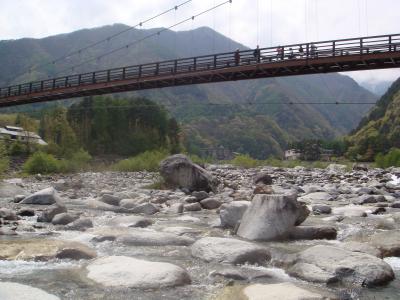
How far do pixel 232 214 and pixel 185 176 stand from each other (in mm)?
10294

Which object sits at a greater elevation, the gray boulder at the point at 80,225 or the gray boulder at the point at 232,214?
the gray boulder at the point at 232,214

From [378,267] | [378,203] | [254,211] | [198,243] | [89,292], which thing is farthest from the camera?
Answer: [378,203]

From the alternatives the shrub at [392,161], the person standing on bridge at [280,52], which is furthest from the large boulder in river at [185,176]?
the shrub at [392,161]

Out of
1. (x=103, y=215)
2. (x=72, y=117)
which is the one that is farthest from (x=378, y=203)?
(x=72, y=117)

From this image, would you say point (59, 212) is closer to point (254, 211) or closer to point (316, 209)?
point (254, 211)

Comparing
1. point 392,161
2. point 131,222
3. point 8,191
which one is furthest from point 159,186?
point 392,161

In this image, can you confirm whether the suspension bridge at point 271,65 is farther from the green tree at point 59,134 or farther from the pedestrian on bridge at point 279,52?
the green tree at point 59,134

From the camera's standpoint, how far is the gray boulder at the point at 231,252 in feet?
Answer: 24.4

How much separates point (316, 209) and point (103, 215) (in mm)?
6712

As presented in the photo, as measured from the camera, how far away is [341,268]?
21.2 feet

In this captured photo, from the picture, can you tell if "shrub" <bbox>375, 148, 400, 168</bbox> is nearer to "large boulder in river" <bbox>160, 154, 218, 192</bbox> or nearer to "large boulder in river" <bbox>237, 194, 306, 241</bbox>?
"large boulder in river" <bbox>160, 154, 218, 192</bbox>

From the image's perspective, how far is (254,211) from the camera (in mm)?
9680

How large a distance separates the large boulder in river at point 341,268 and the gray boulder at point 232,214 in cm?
380

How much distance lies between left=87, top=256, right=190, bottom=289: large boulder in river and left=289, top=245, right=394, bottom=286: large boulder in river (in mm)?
1836
